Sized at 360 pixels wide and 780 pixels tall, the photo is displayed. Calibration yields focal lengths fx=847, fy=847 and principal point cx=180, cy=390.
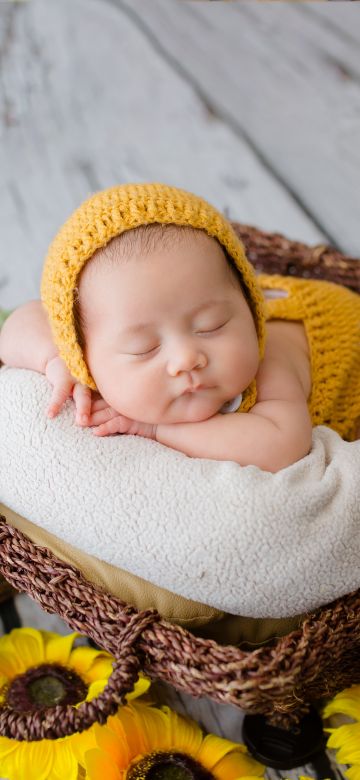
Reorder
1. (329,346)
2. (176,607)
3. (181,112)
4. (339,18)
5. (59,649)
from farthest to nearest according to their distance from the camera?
1. (181,112)
2. (339,18)
3. (329,346)
4. (59,649)
5. (176,607)

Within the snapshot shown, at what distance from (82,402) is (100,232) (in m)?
0.23

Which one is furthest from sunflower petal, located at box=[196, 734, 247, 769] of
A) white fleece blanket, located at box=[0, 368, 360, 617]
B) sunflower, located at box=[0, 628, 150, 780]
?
white fleece blanket, located at box=[0, 368, 360, 617]

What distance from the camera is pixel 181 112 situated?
2.13 m

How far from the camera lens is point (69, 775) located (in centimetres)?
105

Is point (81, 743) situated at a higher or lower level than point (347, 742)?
lower

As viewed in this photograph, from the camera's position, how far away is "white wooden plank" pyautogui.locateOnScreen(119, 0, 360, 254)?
6.29 ft

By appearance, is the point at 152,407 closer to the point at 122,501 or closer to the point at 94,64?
the point at 122,501

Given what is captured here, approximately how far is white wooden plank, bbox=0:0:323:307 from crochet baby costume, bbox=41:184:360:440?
624 mm

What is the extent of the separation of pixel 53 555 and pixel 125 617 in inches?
5.6

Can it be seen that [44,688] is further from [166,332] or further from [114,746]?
[166,332]

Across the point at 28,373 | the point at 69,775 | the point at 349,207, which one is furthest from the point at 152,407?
the point at 349,207

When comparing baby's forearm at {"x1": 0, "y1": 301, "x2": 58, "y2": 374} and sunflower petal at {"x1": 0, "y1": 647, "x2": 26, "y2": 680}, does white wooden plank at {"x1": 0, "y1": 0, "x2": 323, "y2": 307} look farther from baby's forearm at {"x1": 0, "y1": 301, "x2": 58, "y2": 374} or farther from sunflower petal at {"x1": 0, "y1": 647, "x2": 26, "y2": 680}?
sunflower petal at {"x1": 0, "y1": 647, "x2": 26, "y2": 680}

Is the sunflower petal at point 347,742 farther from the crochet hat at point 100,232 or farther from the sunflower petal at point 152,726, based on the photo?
the crochet hat at point 100,232

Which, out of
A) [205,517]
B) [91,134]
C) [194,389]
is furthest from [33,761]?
[91,134]
